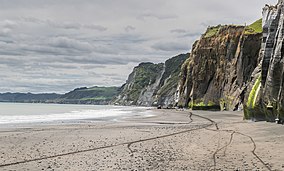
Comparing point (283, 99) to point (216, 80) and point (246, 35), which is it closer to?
point (246, 35)

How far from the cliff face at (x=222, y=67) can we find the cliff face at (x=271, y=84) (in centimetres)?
3567

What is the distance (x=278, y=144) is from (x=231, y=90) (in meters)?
61.6

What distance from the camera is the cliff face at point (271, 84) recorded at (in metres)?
28.0

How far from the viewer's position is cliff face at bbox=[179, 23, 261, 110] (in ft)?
238

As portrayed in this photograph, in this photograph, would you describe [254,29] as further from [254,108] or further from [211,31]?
[254,108]

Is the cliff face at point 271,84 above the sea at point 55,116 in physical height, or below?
above

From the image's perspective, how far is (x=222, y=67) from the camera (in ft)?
276

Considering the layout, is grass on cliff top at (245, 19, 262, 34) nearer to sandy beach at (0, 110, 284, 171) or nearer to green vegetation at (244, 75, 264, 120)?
green vegetation at (244, 75, 264, 120)

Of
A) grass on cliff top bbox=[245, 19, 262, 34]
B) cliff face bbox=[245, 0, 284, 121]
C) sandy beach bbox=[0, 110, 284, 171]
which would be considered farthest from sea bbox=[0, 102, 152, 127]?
grass on cliff top bbox=[245, 19, 262, 34]

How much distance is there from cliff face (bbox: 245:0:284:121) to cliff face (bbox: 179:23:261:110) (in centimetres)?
3567

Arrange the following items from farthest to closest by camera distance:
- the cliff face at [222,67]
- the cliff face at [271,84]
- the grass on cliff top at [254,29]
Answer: the grass on cliff top at [254,29] → the cliff face at [222,67] → the cliff face at [271,84]

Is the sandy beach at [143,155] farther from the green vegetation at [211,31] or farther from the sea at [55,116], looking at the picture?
the green vegetation at [211,31]

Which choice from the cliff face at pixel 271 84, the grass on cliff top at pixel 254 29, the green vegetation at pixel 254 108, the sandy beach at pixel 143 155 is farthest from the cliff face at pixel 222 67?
the sandy beach at pixel 143 155

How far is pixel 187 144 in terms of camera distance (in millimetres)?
18344
